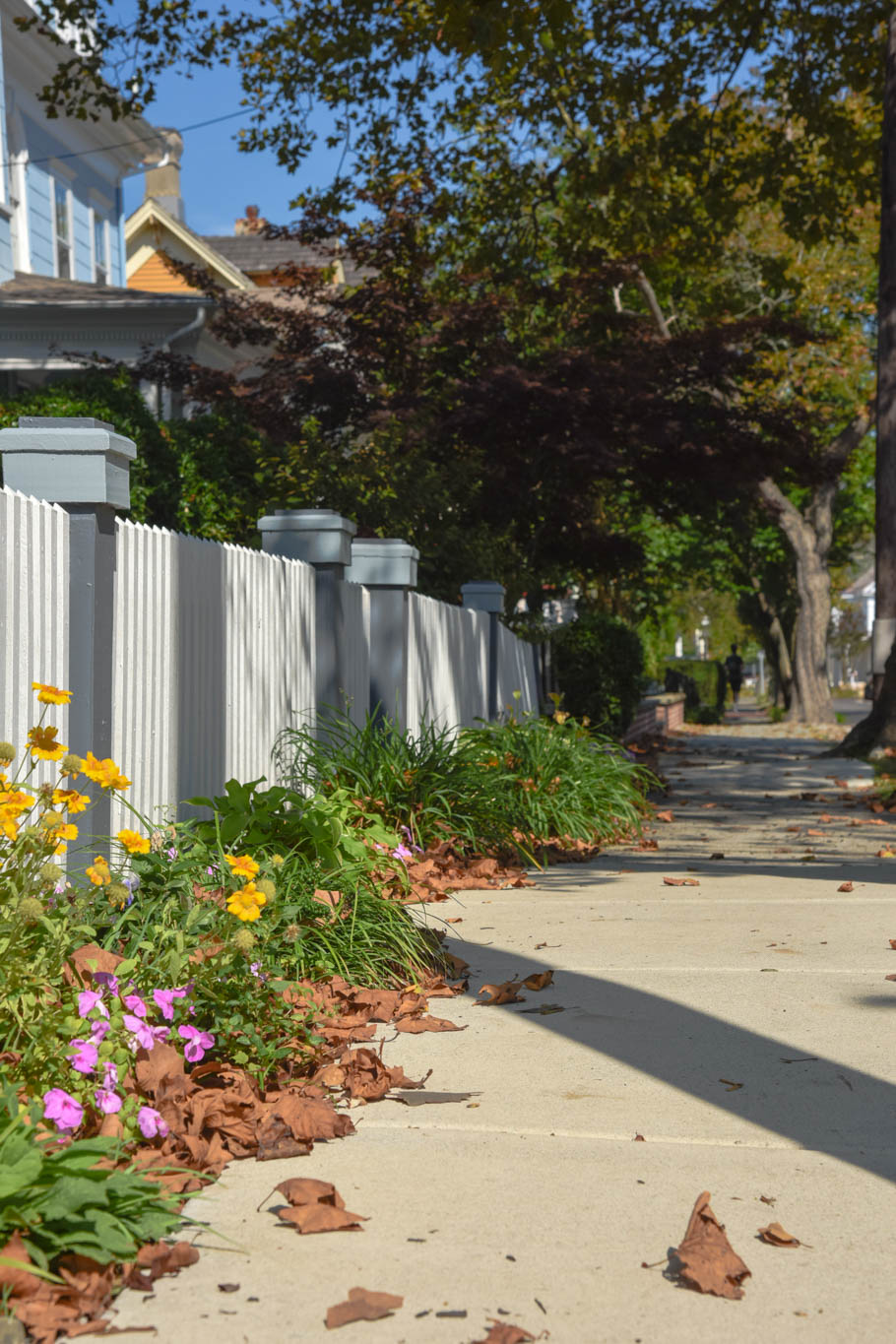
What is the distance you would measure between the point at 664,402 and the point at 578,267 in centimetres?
307

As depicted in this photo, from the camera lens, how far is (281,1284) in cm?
261

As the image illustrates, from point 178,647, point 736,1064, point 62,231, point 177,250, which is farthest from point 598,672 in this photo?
point 177,250

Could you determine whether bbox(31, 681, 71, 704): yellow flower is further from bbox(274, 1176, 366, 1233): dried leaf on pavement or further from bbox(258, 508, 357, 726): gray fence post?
bbox(258, 508, 357, 726): gray fence post

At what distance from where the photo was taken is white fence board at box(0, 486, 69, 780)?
4.41 m

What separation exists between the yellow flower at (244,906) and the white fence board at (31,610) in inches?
48.6

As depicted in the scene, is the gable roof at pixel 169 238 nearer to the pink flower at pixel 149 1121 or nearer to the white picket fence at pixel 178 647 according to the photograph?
the white picket fence at pixel 178 647

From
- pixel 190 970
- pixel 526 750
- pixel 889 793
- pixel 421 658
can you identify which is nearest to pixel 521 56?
pixel 421 658

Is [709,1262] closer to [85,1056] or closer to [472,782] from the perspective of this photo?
[85,1056]

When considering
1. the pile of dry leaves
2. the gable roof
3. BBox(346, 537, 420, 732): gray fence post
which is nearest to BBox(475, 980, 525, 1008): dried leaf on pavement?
the pile of dry leaves

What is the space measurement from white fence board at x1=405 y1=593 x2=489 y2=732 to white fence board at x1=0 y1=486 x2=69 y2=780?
156 inches

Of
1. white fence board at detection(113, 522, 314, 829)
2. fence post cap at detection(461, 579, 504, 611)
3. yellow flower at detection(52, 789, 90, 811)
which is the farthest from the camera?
fence post cap at detection(461, 579, 504, 611)

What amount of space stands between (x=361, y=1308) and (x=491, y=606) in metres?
10.4

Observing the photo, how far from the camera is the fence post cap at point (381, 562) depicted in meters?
9.00

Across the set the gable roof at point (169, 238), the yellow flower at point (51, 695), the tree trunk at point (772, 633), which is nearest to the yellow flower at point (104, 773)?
the yellow flower at point (51, 695)
